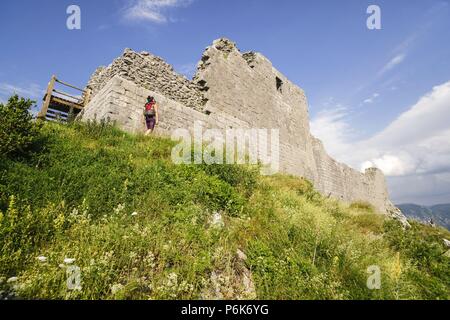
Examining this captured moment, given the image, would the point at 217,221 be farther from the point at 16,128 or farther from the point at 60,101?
the point at 60,101

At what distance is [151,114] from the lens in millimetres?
9367

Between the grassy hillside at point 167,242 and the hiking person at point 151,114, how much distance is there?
3.62 m

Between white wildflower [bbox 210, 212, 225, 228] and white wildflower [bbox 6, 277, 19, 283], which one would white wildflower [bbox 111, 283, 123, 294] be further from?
white wildflower [bbox 210, 212, 225, 228]

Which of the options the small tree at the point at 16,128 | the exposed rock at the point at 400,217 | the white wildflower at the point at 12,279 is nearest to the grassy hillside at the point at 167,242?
the white wildflower at the point at 12,279

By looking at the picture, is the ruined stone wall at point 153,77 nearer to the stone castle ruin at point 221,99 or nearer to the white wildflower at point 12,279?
the stone castle ruin at point 221,99

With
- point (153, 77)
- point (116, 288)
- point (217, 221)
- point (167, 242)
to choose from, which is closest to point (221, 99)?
point (153, 77)

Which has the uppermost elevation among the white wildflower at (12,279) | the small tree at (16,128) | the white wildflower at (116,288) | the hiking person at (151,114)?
the hiking person at (151,114)

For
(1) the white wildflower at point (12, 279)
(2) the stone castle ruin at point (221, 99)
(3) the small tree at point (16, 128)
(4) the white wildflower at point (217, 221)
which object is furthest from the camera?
(2) the stone castle ruin at point (221, 99)

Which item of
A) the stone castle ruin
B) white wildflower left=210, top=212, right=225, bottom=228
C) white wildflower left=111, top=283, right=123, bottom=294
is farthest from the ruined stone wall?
white wildflower left=111, top=283, right=123, bottom=294

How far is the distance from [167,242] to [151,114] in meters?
6.77

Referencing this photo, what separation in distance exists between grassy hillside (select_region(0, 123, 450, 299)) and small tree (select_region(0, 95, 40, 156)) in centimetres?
27

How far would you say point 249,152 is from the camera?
43.2 feet

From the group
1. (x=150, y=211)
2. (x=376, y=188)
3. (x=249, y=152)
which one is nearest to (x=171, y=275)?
(x=150, y=211)

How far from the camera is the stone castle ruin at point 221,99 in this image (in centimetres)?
948
